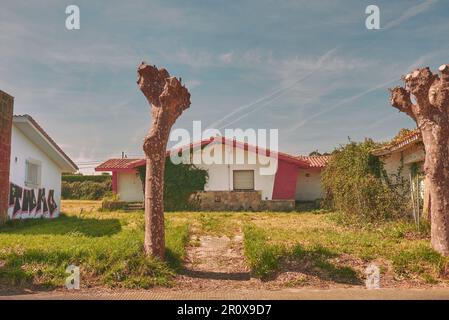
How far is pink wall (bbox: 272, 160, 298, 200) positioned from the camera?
25344 mm

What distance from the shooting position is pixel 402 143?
15836 mm

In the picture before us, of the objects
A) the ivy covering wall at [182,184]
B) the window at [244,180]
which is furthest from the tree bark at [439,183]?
the ivy covering wall at [182,184]

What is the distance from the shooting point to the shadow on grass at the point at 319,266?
8000 mm

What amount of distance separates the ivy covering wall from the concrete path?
17553 mm

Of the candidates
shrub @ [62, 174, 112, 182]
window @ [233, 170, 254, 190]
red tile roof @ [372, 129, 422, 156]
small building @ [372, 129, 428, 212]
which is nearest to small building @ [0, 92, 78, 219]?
window @ [233, 170, 254, 190]

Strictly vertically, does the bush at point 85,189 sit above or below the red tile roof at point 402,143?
below

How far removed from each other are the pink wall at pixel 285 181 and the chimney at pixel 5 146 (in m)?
14.9

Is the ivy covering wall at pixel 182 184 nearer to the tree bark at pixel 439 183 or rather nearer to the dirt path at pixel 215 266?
the dirt path at pixel 215 266

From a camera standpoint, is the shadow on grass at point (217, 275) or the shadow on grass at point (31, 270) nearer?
the shadow on grass at point (31, 270)

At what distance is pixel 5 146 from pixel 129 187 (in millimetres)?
13489

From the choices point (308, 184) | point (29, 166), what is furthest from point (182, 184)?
point (29, 166)
